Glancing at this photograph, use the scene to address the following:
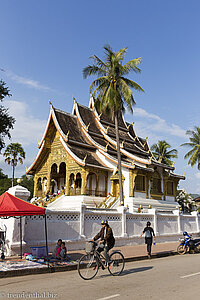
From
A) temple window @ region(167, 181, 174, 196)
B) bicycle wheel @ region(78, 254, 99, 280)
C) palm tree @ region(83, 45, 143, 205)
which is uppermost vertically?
palm tree @ region(83, 45, 143, 205)

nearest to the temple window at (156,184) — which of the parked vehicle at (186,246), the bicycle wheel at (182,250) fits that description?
the parked vehicle at (186,246)

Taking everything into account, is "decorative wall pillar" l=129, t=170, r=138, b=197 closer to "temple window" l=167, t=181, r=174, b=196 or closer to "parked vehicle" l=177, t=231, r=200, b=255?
"temple window" l=167, t=181, r=174, b=196

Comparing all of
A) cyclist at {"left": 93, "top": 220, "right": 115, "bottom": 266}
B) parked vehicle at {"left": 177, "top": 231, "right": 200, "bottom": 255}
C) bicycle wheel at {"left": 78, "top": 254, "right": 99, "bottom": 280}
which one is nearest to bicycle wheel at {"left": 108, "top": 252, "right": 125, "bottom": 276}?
cyclist at {"left": 93, "top": 220, "right": 115, "bottom": 266}

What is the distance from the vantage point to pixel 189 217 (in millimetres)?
19562

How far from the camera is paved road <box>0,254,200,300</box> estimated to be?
517cm

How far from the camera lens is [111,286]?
5.93 metres

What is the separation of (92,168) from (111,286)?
1617 cm

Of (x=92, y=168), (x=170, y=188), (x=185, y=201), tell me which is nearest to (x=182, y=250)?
(x=92, y=168)

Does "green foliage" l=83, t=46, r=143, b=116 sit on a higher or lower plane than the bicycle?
higher

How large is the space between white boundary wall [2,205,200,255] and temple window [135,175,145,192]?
17.7ft

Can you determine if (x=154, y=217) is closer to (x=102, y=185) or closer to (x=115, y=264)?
(x=102, y=185)

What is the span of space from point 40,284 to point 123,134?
2417 centimetres

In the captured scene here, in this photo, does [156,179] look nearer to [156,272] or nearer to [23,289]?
[156,272]

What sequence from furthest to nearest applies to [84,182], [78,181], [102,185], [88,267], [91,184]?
[78,181], [102,185], [91,184], [84,182], [88,267]
